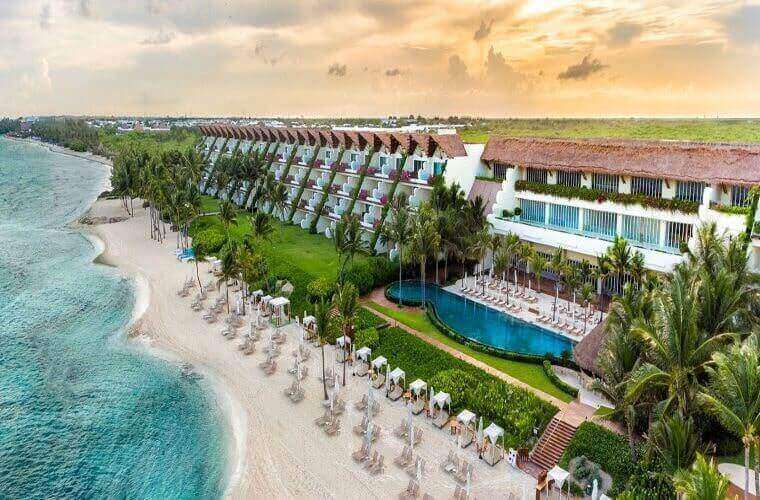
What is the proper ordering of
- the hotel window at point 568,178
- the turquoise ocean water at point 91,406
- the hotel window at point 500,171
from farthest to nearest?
the hotel window at point 500,171, the hotel window at point 568,178, the turquoise ocean water at point 91,406

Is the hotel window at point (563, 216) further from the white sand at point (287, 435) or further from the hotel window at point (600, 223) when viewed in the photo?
the white sand at point (287, 435)

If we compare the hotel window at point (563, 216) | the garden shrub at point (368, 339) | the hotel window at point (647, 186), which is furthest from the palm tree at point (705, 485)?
the hotel window at point (563, 216)

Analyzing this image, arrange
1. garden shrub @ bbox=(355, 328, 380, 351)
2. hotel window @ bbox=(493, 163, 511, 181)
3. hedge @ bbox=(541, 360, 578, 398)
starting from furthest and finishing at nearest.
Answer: hotel window @ bbox=(493, 163, 511, 181)
garden shrub @ bbox=(355, 328, 380, 351)
hedge @ bbox=(541, 360, 578, 398)

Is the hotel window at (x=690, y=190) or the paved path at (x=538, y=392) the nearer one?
the paved path at (x=538, y=392)

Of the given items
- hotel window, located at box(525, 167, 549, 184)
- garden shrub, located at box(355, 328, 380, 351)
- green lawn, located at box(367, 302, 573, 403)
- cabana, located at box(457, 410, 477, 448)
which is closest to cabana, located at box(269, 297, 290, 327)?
green lawn, located at box(367, 302, 573, 403)

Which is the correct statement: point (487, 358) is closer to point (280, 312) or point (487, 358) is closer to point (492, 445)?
point (492, 445)

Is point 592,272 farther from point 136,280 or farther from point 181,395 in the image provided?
point 136,280

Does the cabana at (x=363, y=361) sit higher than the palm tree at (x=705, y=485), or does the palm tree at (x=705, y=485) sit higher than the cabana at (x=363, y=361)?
the palm tree at (x=705, y=485)

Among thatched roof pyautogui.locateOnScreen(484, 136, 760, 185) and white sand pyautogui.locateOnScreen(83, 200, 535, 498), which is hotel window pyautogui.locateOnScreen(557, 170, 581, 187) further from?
white sand pyautogui.locateOnScreen(83, 200, 535, 498)
